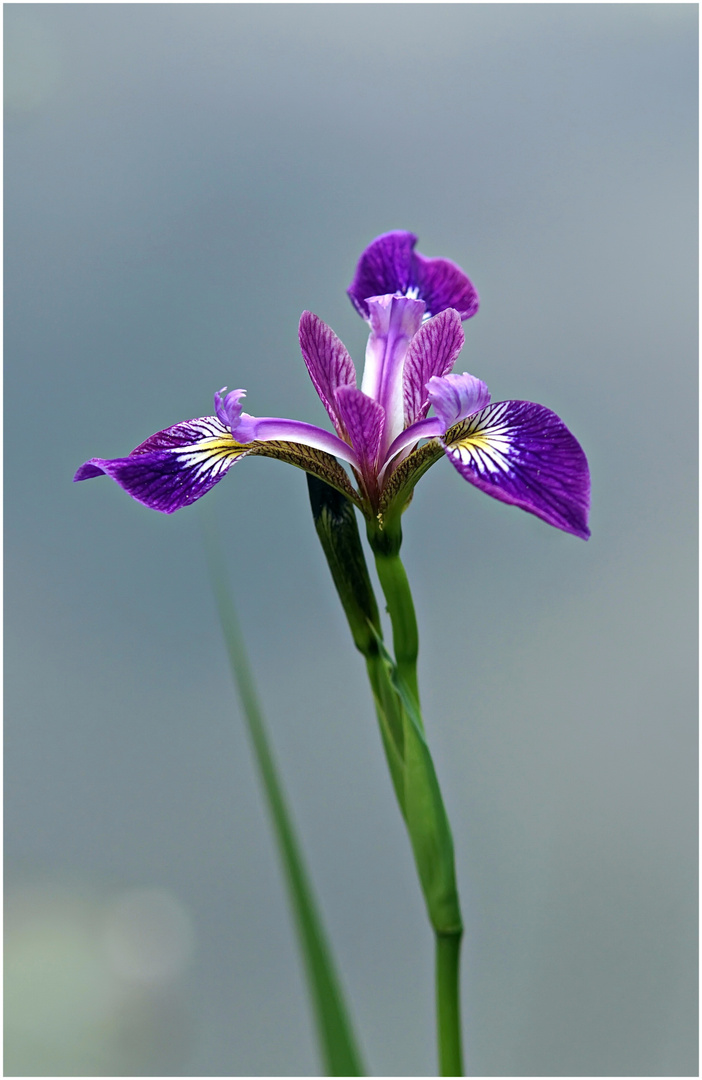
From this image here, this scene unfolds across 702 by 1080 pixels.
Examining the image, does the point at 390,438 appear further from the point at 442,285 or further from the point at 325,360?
the point at 442,285

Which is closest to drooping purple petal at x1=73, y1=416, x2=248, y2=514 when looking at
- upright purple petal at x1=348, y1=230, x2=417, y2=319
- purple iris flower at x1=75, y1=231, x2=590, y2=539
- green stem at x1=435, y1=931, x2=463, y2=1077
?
purple iris flower at x1=75, y1=231, x2=590, y2=539

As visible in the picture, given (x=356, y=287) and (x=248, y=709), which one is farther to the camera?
(x=356, y=287)

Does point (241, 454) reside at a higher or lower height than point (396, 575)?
higher

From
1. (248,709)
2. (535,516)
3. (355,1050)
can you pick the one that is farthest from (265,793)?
(535,516)

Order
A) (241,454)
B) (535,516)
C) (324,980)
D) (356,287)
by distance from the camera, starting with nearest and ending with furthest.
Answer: (324,980)
(535,516)
(241,454)
(356,287)

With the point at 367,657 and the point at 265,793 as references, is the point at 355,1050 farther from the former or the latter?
the point at 367,657

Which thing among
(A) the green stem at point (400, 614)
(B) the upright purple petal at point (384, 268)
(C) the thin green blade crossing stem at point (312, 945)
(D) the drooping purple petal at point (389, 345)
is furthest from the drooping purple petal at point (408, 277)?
(C) the thin green blade crossing stem at point (312, 945)

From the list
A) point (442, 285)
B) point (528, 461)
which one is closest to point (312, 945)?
point (528, 461)
